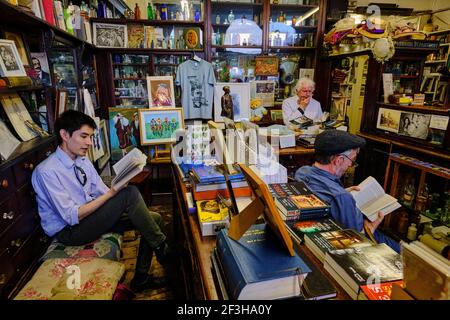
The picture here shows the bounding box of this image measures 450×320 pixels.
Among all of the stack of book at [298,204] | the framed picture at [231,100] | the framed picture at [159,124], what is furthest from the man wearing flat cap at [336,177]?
the framed picture at [231,100]

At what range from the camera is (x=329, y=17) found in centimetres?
435

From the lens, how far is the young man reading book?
172 centimetres

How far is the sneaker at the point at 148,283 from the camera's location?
2.07 metres

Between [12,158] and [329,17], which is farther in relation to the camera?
[329,17]

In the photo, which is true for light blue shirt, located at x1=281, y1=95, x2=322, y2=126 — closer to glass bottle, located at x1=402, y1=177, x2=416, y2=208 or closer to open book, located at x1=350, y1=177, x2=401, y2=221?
glass bottle, located at x1=402, y1=177, x2=416, y2=208

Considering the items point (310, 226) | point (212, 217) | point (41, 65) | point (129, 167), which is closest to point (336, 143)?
point (310, 226)

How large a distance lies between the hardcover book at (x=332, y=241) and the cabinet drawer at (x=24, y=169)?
1550 millimetres

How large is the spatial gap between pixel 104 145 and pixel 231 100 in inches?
76.0

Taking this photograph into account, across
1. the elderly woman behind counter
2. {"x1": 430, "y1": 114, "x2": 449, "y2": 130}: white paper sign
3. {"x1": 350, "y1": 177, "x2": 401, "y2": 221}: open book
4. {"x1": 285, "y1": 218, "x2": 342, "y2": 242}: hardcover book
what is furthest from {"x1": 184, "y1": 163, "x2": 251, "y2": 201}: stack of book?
the elderly woman behind counter

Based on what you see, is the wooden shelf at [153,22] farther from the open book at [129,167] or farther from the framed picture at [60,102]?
the open book at [129,167]

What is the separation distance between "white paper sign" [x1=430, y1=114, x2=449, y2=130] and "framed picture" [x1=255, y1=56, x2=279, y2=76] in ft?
8.10
